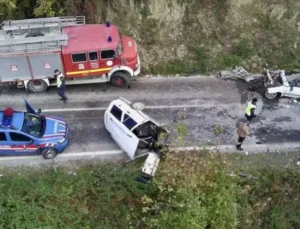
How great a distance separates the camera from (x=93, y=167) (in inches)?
543

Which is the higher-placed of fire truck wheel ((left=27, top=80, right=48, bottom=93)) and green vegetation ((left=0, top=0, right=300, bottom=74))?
green vegetation ((left=0, top=0, right=300, bottom=74))

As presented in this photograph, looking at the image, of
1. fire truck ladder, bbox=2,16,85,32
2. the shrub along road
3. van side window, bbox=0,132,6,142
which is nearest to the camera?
van side window, bbox=0,132,6,142

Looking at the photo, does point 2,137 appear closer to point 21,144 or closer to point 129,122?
point 21,144

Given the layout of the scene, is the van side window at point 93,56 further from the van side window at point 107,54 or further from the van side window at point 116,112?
the van side window at point 116,112

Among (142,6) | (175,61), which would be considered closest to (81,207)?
(175,61)

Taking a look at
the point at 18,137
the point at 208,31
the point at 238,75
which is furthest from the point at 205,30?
the point at 18,137

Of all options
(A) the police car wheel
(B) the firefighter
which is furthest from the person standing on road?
(B) the firefighter

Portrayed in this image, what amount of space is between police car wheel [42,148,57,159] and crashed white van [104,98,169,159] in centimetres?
211

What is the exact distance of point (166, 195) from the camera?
1205 centimetres

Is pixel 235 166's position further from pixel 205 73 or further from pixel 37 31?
pixel 37 31

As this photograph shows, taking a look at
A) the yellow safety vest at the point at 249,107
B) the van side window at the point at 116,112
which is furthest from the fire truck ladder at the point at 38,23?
the yellow safety vest at the point at 249,107

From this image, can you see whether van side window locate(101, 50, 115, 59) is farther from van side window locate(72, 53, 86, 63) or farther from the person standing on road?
the person standing on road

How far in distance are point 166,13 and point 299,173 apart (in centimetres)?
904

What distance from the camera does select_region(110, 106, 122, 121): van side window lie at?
14133 mm
